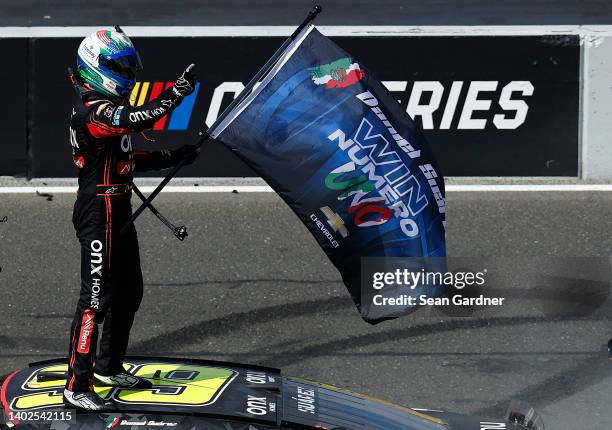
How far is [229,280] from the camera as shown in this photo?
9.70m

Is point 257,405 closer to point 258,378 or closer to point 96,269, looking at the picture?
point 258,378

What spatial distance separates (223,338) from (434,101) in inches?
155

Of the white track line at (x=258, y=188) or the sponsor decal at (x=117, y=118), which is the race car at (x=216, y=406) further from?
the white track line at (x=258, y=188)

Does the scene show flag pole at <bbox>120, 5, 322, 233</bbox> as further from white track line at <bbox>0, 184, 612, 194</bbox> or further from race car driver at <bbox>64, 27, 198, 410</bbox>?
white track line at <bbox>0, 184, 612, 194</bbox>

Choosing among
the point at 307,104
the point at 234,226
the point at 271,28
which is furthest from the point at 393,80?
the point at 307,104

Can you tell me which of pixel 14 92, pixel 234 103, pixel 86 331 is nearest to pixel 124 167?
pixel 234 103

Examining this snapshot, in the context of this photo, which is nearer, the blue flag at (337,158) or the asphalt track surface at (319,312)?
the blue flag at (337,158)

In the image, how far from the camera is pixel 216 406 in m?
5.25

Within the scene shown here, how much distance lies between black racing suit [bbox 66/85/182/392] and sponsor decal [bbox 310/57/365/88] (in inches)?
31.3

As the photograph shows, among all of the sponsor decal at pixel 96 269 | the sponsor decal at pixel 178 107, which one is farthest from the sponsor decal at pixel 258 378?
the sponsor decal at pixel 178 107

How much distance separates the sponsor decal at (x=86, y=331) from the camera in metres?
6.04

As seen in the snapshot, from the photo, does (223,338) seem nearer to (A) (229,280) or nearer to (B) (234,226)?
(A) (229,280)

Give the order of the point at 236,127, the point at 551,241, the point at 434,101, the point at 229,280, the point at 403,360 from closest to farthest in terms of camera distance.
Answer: the point at 236,127 → the point at 403,360 → the point at 229,280 → the point at 551,241 → the point at 434,101

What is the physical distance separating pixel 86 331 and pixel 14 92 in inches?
234
